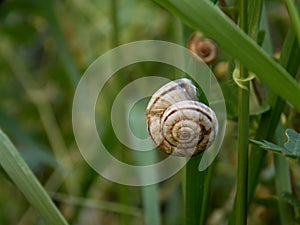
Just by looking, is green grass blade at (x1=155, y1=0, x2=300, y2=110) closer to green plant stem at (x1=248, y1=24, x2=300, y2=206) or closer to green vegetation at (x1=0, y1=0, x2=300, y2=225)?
green vegetation at (x1=0, y1=0, x2=300, y2=225)

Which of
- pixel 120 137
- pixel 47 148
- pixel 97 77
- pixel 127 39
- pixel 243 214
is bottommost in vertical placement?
pixel 243 214

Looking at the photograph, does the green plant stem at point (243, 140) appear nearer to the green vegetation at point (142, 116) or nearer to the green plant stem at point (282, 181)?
the green vegetation at point (142, 116)

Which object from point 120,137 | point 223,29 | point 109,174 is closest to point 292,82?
point 223,29

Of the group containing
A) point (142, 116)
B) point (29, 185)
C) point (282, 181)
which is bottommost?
point (29, 185)

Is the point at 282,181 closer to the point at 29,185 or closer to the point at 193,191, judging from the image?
the point at 193,191

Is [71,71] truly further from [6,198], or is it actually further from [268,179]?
[268,179]

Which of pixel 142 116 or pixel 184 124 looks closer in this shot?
pixel 184 124

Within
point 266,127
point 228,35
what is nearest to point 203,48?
point 266,127
